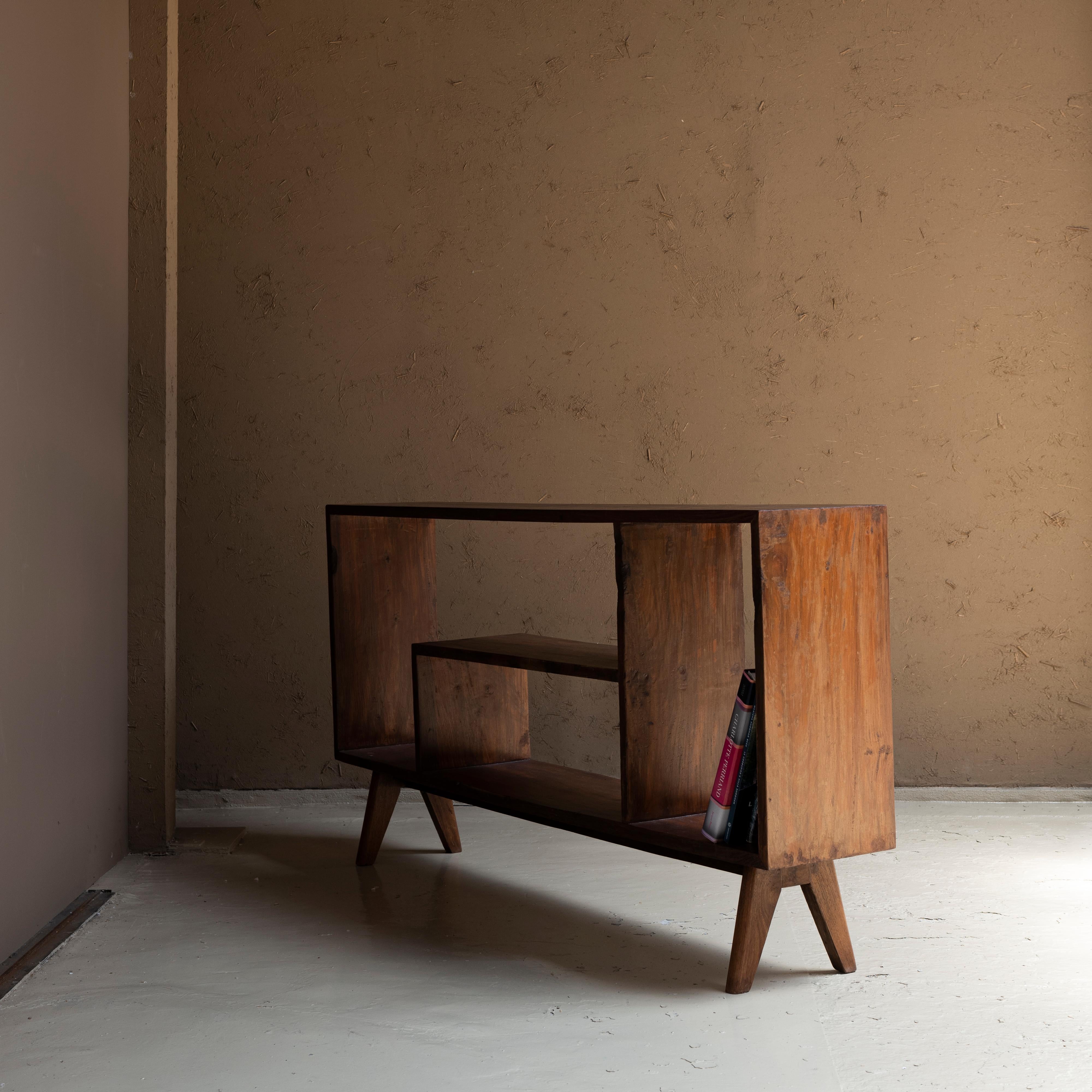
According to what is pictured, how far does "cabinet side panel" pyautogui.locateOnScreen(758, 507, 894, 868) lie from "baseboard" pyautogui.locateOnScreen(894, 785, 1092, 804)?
155 centimetres

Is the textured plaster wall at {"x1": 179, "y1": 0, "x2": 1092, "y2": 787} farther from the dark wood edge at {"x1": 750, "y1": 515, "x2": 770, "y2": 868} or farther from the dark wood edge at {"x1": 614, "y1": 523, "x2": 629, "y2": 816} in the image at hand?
the dark wood edge at {"x1": 750, "y1": 515, "x2": 770, "y2": 868}

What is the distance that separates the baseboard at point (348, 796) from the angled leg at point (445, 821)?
494 mm

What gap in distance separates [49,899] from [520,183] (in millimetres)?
2445

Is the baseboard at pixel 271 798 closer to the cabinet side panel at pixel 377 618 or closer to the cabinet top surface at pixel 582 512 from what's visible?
the cabinet side panel at pixel 377 618

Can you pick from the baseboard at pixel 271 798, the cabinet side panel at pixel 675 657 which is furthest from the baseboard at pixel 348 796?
the cabinet side panel at pixel 675 657

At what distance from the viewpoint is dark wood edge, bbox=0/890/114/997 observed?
224 centimetres

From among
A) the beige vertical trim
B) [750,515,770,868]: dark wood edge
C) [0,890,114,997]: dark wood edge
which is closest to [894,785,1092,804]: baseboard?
[750,515,770,868]: dark wood edge

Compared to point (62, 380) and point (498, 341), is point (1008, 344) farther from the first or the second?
point (62, 380)

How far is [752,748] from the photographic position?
2.18m

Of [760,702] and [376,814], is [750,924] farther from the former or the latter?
[376,814]

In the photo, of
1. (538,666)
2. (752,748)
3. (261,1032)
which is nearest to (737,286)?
(538,666)

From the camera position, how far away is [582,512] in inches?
92.4

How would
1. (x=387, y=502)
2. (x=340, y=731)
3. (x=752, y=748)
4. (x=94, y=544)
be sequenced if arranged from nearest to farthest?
(x=752, y=748) < (x=94, y=544) < (x=340, y=731) < (x=387, y=502)

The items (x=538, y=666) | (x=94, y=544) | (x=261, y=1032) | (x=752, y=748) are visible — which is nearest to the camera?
(x=261, y=1032)
